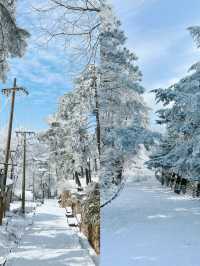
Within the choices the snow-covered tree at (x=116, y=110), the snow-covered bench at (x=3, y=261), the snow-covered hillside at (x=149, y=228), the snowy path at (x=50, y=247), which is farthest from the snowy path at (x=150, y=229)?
the snow-covered bench at (x=3, y=261)

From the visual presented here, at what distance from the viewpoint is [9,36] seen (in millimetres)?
2270

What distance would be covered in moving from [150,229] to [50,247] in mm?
616

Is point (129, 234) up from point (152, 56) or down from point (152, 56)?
down

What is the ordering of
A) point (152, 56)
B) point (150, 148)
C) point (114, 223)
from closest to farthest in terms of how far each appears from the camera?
point (150, 148), point (114, 223), point (152, 56)

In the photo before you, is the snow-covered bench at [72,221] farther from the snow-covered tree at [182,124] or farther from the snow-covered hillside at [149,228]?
the snow-covered tree at [182,124]

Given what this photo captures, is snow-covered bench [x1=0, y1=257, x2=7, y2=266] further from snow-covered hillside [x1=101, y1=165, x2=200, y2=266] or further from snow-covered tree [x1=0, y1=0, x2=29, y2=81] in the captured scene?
snow-covered tree [x1=0, y1=0, x2=29, y2=81]

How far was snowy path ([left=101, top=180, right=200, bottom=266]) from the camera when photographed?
2109mm

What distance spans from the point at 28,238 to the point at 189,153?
1.13 metres

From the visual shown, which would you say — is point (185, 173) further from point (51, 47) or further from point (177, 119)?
point (51, 47)

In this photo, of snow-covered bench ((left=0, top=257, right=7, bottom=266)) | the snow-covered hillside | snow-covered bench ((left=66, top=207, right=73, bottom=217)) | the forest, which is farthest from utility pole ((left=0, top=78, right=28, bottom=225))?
the snow-covered hillside

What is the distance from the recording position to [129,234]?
7.38ft

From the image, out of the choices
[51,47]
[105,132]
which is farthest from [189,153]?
[51,47]

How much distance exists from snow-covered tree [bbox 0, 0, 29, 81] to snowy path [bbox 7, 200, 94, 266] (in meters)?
0.94

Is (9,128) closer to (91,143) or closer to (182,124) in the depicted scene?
(91,143)
